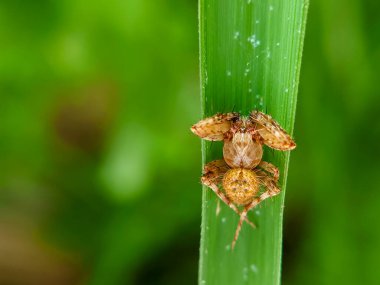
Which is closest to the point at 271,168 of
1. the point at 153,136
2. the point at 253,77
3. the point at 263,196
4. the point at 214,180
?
the point at 263,196

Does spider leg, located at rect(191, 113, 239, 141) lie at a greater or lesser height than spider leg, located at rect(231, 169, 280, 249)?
greater

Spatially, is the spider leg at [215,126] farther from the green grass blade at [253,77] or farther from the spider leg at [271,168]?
the spider leg at [271,168]

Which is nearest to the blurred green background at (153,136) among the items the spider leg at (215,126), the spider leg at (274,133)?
the spider leg at (215,126)

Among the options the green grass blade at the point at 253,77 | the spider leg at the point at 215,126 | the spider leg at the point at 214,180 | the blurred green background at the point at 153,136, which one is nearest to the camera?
the green grass blade at the point at 253,77

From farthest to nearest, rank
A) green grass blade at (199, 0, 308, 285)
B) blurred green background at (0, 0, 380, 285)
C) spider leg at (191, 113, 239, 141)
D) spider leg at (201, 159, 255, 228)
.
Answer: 1. blurred green background at (0, 0, 380, 285)
2. spider leg at (201, 159, 255, 228)
3. spider leg at (191, 113, 239, 141)
4. green grass blade at (199, 0, 308, 285)

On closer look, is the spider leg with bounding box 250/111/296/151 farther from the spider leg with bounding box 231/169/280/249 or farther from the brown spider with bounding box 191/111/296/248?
the spider leg with bounding box 231/169/280/249

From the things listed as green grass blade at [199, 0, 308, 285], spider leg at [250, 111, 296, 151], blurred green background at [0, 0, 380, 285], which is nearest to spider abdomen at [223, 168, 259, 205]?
green grass blade at [199, 0, 308, 285]

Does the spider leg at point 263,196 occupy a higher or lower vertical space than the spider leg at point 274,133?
lower

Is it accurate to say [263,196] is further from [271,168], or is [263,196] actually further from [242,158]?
[242,158]
